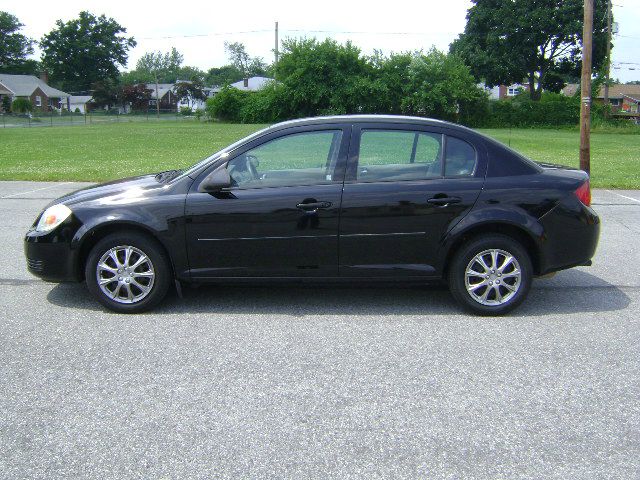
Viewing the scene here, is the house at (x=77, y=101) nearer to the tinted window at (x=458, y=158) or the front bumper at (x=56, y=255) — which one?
the front bumper at (x=56, y=255)

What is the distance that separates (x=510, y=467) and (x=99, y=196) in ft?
13.0

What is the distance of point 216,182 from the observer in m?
5.38

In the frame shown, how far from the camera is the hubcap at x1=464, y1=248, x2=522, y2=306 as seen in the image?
543 centimetres

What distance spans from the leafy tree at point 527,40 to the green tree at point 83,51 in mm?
65985

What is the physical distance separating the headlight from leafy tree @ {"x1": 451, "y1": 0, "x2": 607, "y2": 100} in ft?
219

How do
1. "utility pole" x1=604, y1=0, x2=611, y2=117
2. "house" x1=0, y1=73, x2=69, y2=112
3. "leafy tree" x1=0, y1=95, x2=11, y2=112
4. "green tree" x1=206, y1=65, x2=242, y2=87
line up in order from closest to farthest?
"utility pole" x1=604, y1=0, x2=611, y2=117 → "leafy tree" x1=0, y1=95, x2=11, y2=112 → "house" x1=0, y1=73, x2=69, y2=112 → "green tree" x1=206, y1=65, x2=242, y2=87

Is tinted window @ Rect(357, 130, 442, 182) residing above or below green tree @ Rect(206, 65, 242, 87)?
below

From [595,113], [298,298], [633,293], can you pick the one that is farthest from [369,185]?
[595,113]

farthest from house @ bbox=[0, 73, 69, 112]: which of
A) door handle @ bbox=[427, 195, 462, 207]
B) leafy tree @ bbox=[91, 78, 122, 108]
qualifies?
door handle @ bbox=[427, 195, 462, 207]

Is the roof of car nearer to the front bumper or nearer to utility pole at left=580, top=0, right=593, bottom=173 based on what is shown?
the front bumper

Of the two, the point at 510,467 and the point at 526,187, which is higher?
the point at 526,187

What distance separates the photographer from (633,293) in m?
6.16

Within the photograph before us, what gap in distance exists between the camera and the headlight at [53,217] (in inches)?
220

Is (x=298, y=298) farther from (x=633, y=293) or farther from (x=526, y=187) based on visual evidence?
(x=633, y=293)
